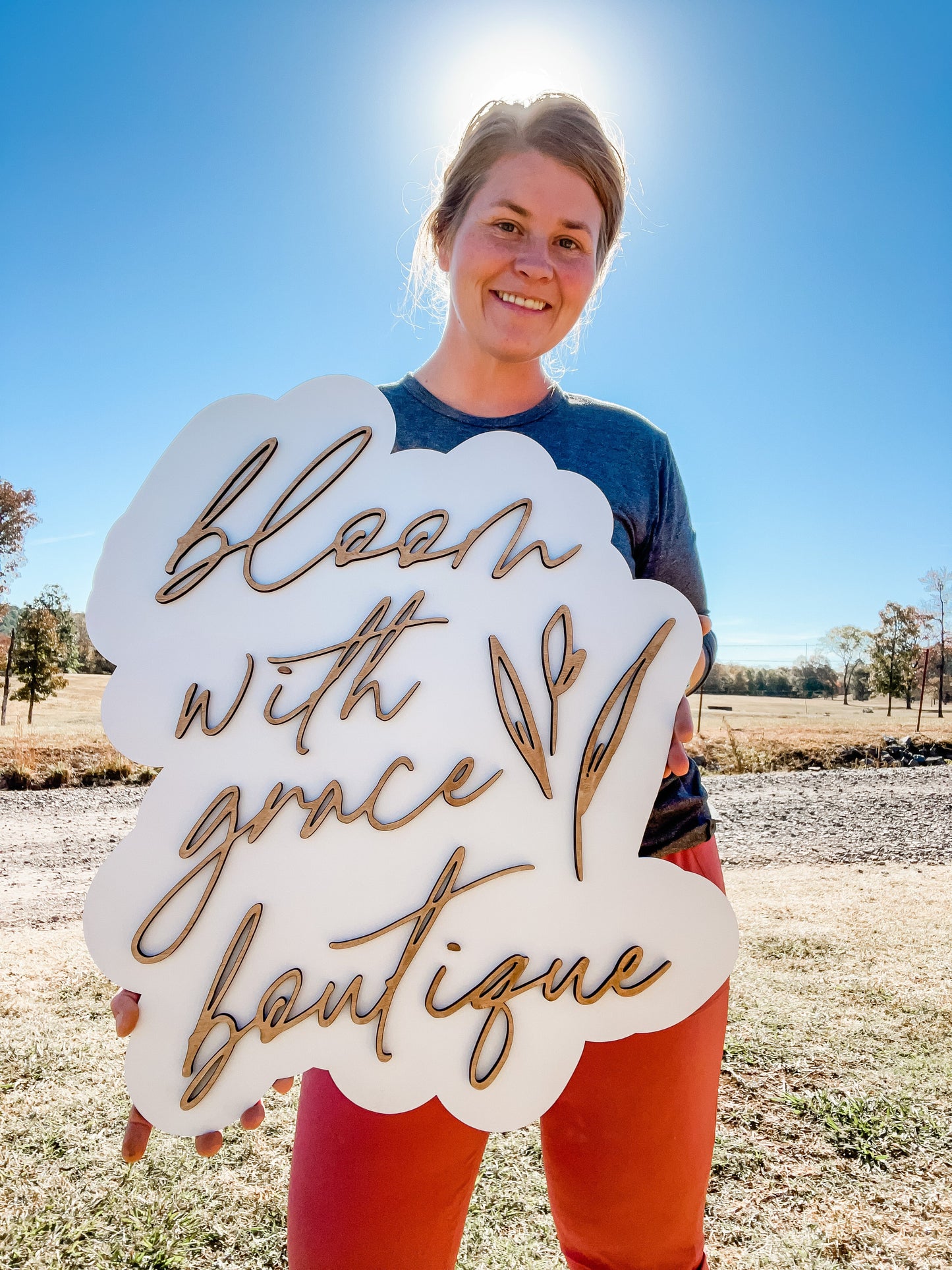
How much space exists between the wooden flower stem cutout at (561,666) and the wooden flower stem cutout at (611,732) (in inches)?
2.1

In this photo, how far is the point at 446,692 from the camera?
1.01 metres

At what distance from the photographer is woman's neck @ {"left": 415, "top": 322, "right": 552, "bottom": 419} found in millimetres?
1188

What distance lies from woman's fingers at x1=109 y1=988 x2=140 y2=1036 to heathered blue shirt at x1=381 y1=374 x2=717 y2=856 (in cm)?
77

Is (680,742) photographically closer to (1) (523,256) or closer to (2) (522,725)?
(2) (522,725)

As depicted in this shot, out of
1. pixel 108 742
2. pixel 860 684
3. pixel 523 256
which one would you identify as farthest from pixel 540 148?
pixel 860 684

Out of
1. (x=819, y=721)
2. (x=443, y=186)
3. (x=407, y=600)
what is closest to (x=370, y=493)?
(x=407, y=600)

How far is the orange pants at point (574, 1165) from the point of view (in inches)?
40.7

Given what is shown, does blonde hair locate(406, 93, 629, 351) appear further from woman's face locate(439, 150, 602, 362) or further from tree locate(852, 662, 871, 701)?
tree locate(852, 662, 871, 701)

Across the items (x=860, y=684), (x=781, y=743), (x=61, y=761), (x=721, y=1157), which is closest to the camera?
(x=721, y=1157)

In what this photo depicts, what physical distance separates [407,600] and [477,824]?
0.32m

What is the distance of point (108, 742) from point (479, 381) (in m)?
5.82

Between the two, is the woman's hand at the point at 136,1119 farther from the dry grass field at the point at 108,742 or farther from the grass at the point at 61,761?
the grass at the point at 61,761

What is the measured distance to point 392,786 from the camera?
0.99 meters

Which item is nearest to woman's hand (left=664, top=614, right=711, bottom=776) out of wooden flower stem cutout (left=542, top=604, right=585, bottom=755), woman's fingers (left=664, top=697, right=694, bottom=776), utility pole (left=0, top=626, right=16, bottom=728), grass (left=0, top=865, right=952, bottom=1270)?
woman's fingers (left=664, top=697, right=694, bottom=776)
